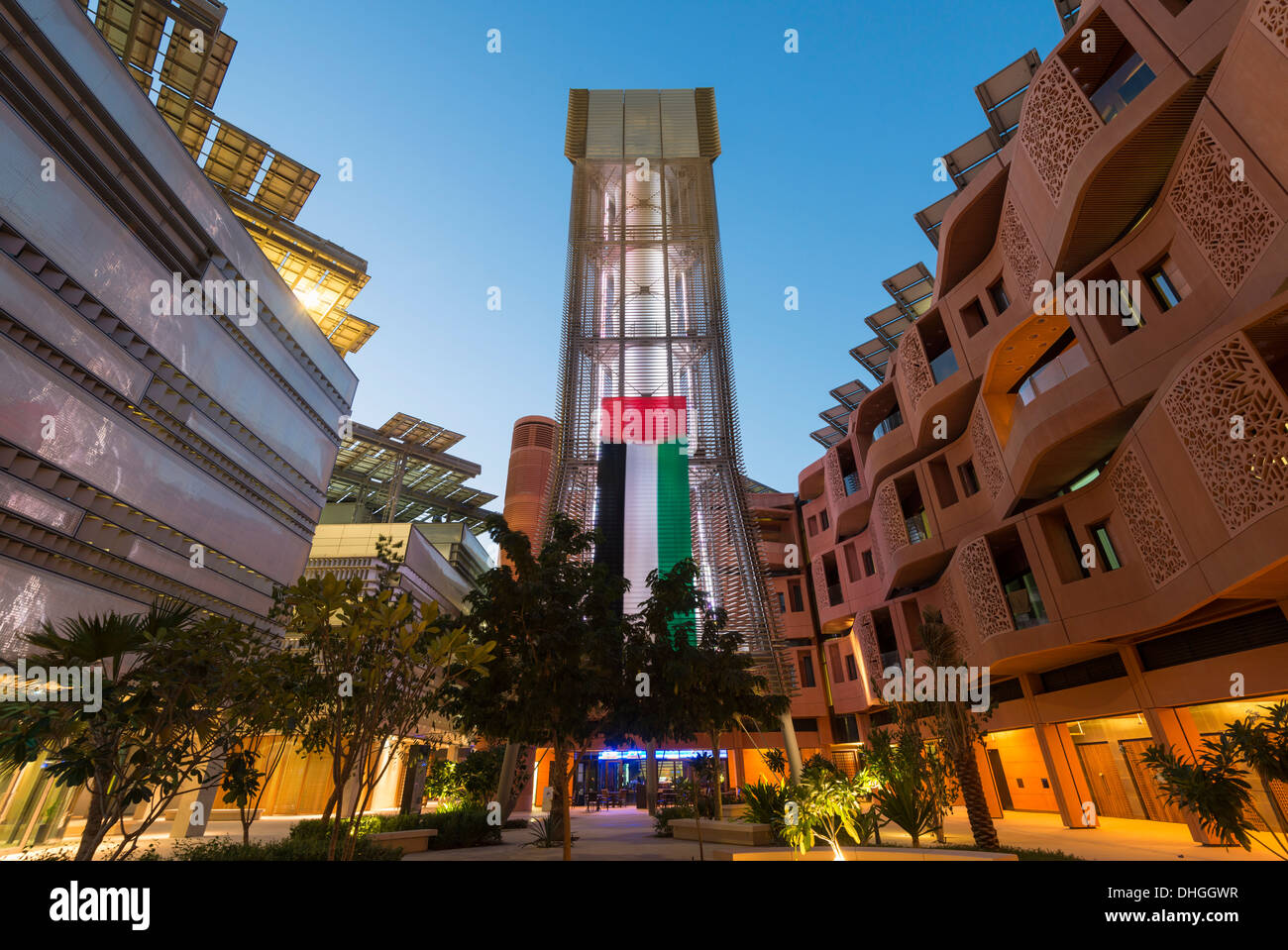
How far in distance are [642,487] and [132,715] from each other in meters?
22.4

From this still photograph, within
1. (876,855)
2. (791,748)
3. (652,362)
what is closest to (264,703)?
(876,855)

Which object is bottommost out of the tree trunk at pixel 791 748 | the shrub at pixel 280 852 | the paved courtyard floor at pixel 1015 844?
the paved courtyard floor at pixel 1015 844

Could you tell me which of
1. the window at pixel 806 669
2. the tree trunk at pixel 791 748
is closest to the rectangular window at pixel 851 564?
the window at pixel 806 669

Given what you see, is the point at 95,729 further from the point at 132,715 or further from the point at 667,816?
the point at 667,816

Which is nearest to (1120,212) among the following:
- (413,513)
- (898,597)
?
(898,597)

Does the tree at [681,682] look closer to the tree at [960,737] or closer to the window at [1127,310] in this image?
the tree at [960,737]

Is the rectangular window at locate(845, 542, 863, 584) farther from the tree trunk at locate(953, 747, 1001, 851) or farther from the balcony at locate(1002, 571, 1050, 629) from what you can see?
the tree trunk at locate(953, 747, 1001, 851)

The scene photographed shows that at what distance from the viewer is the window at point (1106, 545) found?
17594 mm

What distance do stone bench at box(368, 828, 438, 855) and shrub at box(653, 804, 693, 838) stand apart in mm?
6318

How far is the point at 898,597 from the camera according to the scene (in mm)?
28703

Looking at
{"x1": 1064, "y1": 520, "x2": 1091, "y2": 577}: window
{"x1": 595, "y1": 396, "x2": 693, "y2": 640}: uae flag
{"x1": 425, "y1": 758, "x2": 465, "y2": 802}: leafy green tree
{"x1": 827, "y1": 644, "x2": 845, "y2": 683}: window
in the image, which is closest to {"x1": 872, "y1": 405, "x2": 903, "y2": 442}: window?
{"x1": 595, "y1": 396, "x2": 693, "y2": 640}: uae flag

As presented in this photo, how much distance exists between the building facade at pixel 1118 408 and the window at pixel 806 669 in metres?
13.4

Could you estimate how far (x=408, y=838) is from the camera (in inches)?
542
